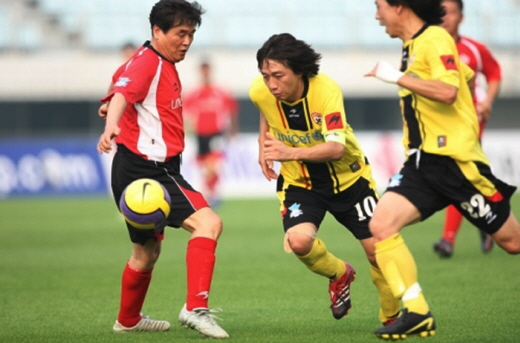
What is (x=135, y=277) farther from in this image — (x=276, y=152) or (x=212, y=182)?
(x=212, y=182)

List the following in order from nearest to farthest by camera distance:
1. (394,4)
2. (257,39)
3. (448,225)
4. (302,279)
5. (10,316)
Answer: (394,4) → (10,316) → (302,279) → (448,225) → (257,39)

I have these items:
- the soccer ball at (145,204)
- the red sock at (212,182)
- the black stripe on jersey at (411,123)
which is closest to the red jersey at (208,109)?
the red sock at (212,182)

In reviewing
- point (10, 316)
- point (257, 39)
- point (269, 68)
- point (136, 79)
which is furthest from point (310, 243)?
point (257, 39)

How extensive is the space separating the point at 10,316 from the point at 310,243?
2.53m

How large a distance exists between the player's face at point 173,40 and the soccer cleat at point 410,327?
2.45 m

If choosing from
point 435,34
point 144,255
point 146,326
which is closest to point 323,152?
point 435,34

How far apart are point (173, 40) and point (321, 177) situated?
1.45 meters

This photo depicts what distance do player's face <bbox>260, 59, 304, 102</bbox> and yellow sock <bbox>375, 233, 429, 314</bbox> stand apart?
4.29 feet

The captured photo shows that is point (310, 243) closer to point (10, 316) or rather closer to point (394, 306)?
point (394, 306)

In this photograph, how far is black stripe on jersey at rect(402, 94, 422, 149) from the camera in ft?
19.4

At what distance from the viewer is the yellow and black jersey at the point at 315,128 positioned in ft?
21.1

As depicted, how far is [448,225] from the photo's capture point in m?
10.6

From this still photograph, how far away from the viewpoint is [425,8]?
5.98m

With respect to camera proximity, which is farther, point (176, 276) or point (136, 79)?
point (176, 276)
